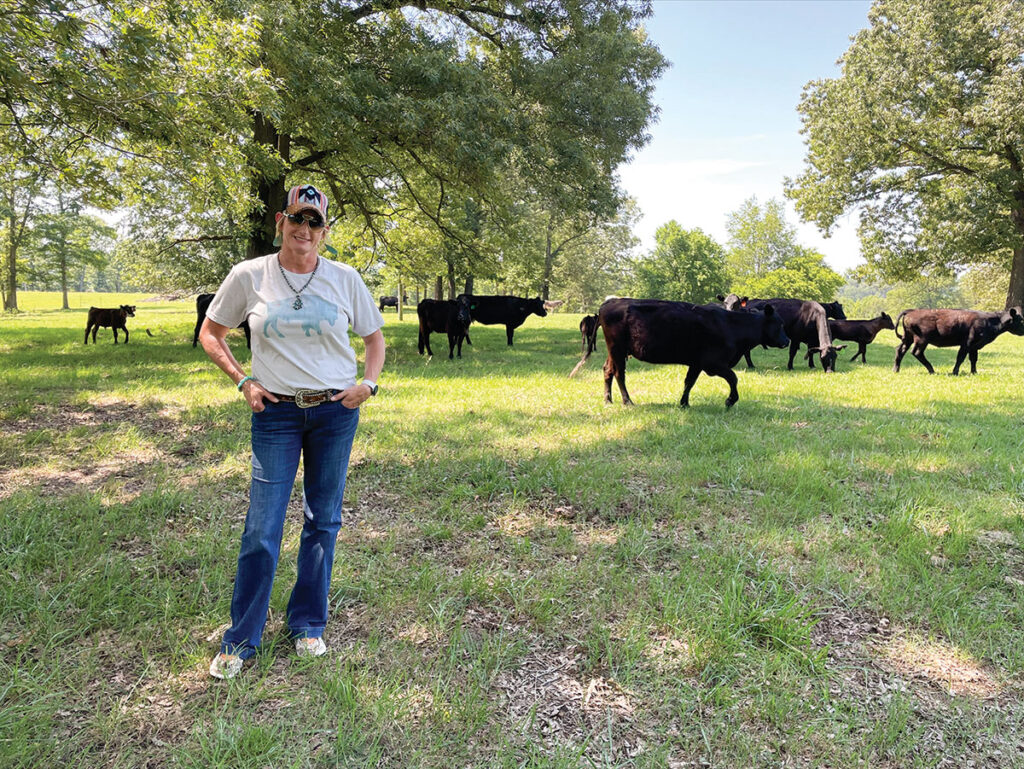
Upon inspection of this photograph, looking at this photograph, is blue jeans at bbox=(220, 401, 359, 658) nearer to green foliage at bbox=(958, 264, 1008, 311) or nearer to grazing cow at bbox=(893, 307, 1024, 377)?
grazing cow at bbox=(893, 307, 1024, 377)

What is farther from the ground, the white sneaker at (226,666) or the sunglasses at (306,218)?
the sunglasses at (306,218)

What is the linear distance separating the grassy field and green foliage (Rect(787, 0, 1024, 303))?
71.0ft

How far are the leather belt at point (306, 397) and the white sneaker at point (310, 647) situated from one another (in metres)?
1.25

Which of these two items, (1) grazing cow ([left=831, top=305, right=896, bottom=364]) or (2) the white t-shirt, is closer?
(2) the white t-shirt

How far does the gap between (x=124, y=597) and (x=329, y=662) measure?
1488 mm

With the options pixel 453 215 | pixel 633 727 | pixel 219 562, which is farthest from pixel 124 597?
pixel 453 215

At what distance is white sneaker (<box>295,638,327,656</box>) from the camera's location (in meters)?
2.71

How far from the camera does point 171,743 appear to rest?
2.19 metres

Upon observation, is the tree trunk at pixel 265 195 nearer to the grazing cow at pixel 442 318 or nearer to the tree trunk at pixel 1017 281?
the grazing cow at pixel 442 318

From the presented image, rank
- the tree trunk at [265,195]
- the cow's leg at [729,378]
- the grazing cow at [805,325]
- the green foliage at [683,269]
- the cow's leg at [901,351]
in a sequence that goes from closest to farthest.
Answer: the cow's leg at [729,378]
the cow's leg at [901,351]
the grazing cow at [805,325]
the tree trunk at [265,195]
the green foliage at [683,269]

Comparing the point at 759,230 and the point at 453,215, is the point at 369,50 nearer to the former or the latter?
the point at 453,215

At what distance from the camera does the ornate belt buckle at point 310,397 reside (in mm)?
2506

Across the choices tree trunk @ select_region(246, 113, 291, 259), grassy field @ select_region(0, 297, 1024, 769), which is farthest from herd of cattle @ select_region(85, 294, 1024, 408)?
tree trunk @ select_region(246, 113, 291, 259)

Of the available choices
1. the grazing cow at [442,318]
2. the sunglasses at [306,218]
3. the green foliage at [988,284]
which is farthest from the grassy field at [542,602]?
the green foliage at [988,284]
